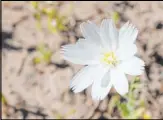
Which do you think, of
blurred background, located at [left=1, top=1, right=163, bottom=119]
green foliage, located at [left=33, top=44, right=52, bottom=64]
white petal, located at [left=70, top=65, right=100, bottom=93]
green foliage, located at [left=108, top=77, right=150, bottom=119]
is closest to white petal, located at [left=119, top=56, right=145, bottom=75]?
white petal, located at [left=70, top=65, right=100, bottom=93]

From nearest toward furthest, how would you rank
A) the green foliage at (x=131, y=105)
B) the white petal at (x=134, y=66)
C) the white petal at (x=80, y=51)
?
the white petal at (x=134, y=66) < the white petal at (x=80, y=51) < the green foliage at (x=131, y=105)

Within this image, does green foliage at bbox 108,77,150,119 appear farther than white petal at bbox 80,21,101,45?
Yes

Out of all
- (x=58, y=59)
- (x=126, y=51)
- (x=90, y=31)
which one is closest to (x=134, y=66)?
(x=126, y=51)

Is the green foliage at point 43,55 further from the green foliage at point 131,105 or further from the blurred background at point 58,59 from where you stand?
the green foliage at point 131,105

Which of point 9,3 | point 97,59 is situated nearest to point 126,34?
point 97,59

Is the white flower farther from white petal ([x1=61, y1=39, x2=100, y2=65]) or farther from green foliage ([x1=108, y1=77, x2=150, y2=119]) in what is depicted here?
green foliage ([x1=108, y1=77, x2=150, y2=119])

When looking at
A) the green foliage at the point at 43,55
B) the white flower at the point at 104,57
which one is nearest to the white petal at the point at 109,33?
the white flower at the point at 104,57

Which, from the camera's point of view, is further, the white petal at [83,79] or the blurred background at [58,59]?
the blurred background at [58,59]

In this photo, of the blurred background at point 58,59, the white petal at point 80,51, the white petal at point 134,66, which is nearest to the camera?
the white petal at point 134,66
